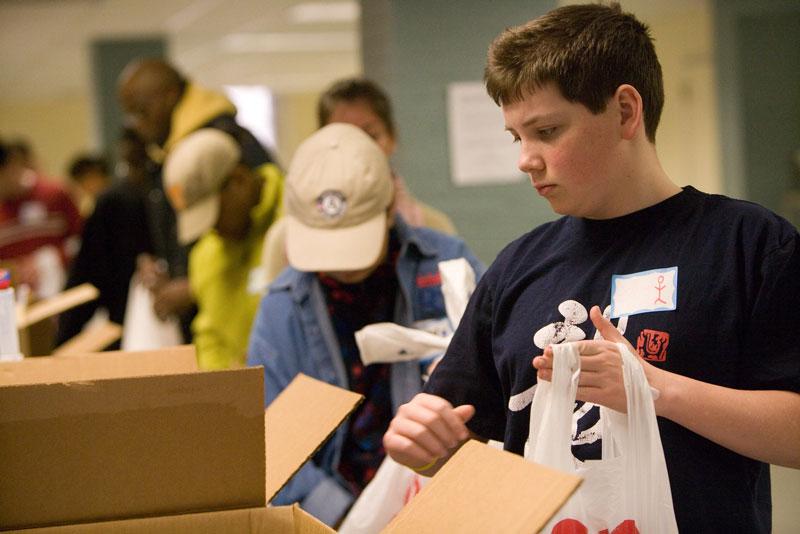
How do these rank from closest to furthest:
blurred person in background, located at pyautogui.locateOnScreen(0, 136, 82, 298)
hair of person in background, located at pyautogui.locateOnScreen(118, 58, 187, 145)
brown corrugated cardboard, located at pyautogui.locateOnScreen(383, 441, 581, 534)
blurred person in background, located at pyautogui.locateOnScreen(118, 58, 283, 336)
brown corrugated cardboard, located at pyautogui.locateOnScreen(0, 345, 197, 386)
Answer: brown corrugated cardboard, located at pyautogui.locateOnScreen(383, 441, 581, 534) < brown corrugated cardboard, located at pyautogui.locateOnScreen(0, 345, 197, 386) < blurred person in background, located at pyautogui.locateOnScreen(118, 58, 283, 336) < hair of person in background, located at pyautogui.locateOnScreen(118, 58, 187, 145) < blurred person in background, located at pyautogui.locateOnScreen(0, 136, 82, 298)

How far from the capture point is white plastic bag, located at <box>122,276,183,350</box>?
3594mm

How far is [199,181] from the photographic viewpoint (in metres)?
2.84

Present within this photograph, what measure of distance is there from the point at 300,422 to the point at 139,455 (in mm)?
325

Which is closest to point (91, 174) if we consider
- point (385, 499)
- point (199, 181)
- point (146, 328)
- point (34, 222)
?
point (34, 222)

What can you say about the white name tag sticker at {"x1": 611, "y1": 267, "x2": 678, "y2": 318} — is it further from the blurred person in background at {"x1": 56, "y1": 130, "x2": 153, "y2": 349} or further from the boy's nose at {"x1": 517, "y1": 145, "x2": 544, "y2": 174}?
the blurred person in background at {"x1": 56, "y1": 130, "x2": 153, "y2": 349}

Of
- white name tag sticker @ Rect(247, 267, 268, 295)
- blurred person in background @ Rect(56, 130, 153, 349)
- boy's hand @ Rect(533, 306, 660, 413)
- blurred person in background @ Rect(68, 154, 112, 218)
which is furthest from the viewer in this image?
blurred person in background @ Rect(68, 154, 112, 218)

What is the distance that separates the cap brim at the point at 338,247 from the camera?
200 cm

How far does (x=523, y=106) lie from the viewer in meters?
1.31

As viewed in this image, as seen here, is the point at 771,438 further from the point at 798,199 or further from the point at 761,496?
the point at 798,199

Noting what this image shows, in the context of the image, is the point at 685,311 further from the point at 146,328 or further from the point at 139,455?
the point at 146,328

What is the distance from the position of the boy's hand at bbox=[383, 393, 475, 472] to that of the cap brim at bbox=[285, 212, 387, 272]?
68cm

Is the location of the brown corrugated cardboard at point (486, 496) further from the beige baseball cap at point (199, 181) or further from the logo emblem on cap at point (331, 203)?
the beige baseball cap at point (199, 181)

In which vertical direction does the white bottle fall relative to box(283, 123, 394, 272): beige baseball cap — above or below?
below

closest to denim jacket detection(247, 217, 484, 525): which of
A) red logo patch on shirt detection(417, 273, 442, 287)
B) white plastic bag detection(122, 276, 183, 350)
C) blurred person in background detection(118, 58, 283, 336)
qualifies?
red logo patch on shirt detection(417, 273, 442, 287)
